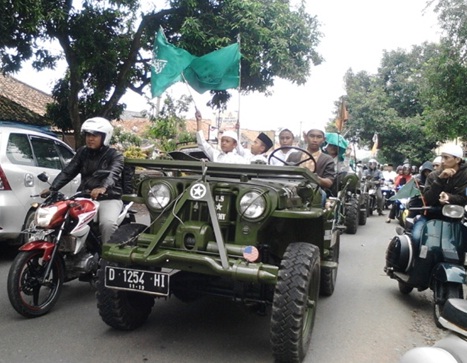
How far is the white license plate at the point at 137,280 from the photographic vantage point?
3232mm

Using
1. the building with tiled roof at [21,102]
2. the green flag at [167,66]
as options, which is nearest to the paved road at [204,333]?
the green flag at [167,66]

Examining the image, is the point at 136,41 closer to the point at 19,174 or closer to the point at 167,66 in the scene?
the point at 167,66

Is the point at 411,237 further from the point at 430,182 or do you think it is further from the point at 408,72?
the point at 408,72

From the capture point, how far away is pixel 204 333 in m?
3.87

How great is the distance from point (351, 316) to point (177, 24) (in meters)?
9.93

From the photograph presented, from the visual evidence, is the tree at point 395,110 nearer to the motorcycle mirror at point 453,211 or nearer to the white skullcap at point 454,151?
the white skullcap at point 454,151

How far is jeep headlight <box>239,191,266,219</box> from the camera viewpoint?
3.41m

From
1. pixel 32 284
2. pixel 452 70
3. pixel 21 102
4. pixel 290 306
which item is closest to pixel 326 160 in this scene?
pixel 290 306

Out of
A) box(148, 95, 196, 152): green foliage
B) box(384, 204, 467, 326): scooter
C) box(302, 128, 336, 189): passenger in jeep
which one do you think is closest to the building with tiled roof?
box(148, 95, 196, 152): green foliage

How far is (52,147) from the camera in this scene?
676 cm

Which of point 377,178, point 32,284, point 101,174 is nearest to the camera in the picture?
point 32,284

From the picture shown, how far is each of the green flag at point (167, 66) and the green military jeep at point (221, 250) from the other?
4.65 meters

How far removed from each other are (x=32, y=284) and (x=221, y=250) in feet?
6.23

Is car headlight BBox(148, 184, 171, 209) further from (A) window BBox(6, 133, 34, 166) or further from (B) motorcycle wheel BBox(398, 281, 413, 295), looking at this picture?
(B) motorcycle wheel BBox(398, 281, 413, 295)
